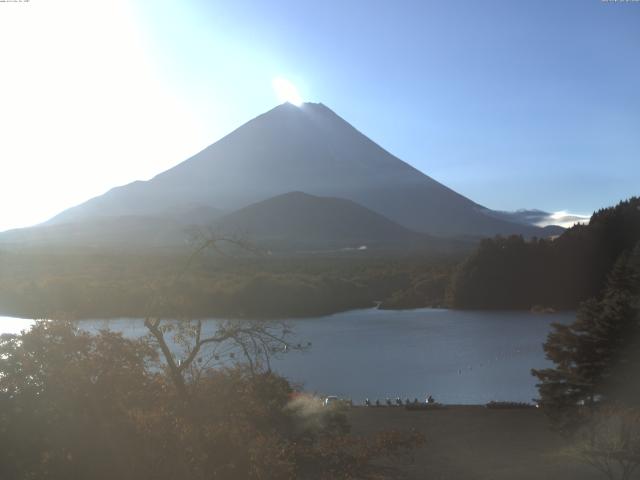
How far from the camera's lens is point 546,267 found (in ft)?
112

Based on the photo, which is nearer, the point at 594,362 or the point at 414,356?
the point at 594,362

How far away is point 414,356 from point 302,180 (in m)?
56.0

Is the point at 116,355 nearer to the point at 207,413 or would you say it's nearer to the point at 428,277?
the point at 207,413

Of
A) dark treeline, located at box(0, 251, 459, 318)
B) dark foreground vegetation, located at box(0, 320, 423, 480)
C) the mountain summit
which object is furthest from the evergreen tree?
the mountain summit

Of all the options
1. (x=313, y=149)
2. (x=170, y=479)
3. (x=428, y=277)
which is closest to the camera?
(x=170, y=479)

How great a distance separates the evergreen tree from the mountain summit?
48.6 metres

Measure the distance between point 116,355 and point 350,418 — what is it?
662 cm

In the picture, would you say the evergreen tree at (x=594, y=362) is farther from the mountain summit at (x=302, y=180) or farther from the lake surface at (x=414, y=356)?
the mountain summit at (x=302, y=180)

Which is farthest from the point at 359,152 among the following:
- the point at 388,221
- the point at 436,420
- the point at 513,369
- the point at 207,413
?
the point at 207,413

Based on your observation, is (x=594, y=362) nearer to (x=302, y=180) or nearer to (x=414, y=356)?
(x=414, y=356)

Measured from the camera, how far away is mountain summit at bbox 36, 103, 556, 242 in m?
63.6

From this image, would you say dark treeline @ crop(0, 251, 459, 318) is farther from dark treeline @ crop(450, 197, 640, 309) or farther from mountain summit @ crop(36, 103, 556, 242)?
mountain summit @ crop(36, 103, 556, 242)

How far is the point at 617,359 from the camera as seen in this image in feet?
26.1

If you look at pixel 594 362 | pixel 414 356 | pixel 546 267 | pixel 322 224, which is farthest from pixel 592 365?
pixel 322 224
